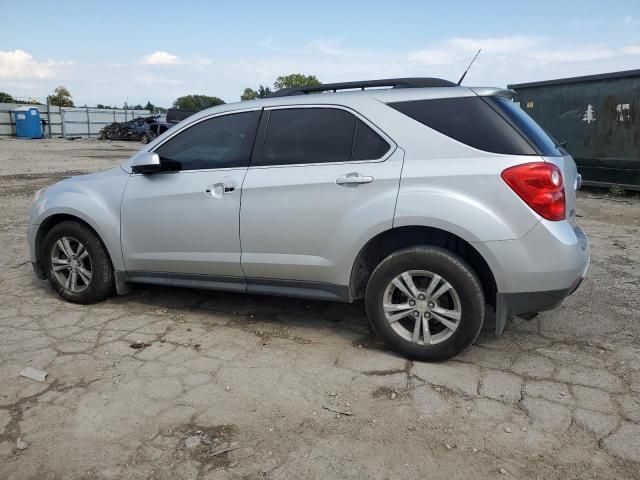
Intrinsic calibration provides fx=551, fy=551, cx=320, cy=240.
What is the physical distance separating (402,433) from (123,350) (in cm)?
204

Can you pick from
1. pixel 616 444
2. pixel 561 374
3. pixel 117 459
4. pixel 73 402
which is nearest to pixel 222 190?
pixel 73 402

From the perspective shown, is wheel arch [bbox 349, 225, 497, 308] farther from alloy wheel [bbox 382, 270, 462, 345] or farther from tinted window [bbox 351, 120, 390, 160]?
tinted window [bbox 351, 120, 390, 160]

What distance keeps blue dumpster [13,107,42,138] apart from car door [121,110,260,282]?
35.5 metres

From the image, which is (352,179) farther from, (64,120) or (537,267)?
(64,120)

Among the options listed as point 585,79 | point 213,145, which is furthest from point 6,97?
point 213,145

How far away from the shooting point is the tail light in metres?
3.17

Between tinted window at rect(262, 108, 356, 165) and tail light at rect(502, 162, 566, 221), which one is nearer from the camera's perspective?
tail light at rect(502, 162, 566, 221)

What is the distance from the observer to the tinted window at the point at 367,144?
3576 millimetres

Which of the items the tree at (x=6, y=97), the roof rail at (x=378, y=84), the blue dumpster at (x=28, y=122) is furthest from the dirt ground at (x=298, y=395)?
the tree at (x=6, y=97)

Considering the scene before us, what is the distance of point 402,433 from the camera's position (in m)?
2.79

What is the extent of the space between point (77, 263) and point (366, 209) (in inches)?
103

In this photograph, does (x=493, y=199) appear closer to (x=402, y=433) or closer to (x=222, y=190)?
(x=402, y=433)

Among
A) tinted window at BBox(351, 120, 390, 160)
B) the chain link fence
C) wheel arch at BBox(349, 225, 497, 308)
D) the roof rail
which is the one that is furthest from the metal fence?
wheel arch at BBox(349, 225, 497, 308)

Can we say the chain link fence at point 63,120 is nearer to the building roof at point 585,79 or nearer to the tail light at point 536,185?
the building roof at point 585,79
